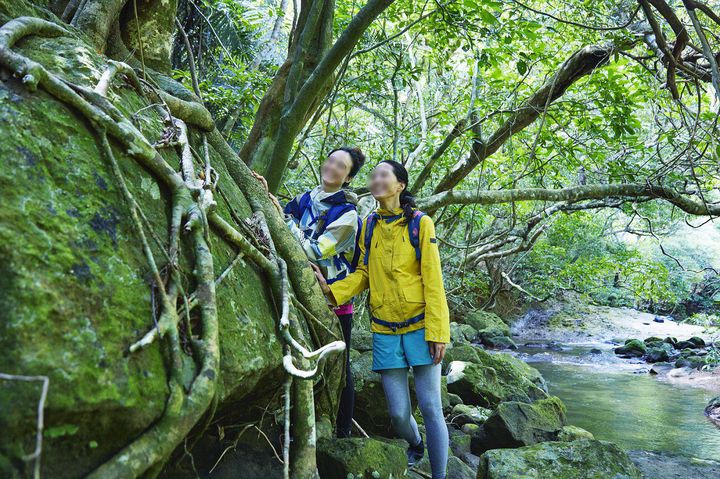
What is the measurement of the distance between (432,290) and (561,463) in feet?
5.40

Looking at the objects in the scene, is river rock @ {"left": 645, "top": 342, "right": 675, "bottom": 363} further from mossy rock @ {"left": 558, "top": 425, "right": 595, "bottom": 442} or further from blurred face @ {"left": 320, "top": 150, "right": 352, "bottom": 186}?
blurred face @ {"left": 320, "top": 150, "right": 352, "bottom": 186}

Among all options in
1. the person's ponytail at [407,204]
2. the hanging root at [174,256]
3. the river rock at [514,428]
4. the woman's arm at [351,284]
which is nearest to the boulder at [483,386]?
the river rock at [514,428]

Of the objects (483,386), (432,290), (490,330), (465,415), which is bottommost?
(490,330)

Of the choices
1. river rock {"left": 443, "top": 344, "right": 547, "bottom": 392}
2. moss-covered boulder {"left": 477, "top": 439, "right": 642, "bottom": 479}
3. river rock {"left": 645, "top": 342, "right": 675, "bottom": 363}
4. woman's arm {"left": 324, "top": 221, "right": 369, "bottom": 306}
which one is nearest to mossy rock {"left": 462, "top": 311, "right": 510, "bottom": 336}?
river rock {"left": 645, "top": 342, "right": 675, "bottom": 363}

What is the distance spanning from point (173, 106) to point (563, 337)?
18.7 meters

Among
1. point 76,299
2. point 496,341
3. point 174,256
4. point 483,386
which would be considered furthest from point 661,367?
point 76,299

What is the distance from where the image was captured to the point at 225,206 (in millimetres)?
2939

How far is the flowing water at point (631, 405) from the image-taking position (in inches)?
289

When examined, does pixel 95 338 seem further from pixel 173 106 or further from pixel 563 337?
pixel 563 337

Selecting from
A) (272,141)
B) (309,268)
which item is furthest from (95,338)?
(272,141)

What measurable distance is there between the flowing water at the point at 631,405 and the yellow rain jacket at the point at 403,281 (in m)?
5.23

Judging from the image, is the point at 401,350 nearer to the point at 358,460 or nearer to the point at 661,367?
the point at 358,460

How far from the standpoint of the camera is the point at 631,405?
374 inches

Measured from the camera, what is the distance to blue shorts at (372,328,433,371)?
3254 millimetres
